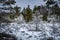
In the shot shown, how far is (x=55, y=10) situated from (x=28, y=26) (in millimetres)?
479

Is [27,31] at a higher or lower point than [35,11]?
lower

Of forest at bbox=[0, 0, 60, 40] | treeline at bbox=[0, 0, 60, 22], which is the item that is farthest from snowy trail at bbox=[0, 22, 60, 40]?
treeline at bbox=[0, 0, 60, 22]

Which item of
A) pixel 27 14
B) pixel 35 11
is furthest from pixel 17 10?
pixel 35 11

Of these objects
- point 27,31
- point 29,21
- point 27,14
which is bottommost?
point 27,31

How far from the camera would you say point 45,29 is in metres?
2.29

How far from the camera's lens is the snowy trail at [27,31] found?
2266mm

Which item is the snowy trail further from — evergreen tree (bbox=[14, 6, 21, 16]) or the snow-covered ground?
evergreen tree (bbox=[14, 6, 21, 16])

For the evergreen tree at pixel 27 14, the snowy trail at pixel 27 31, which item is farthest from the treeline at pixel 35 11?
the snowy trail at pixel 27 31

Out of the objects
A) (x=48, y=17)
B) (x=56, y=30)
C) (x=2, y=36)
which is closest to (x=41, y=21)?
(x=48, y=17)

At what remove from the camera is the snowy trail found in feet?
7.43

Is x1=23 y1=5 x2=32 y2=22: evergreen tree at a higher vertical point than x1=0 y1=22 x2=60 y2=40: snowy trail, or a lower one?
higher

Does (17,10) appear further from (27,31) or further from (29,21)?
(27,31)

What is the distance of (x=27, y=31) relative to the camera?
2.29 meters

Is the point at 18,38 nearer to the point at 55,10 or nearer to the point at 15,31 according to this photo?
the point at 15,31
